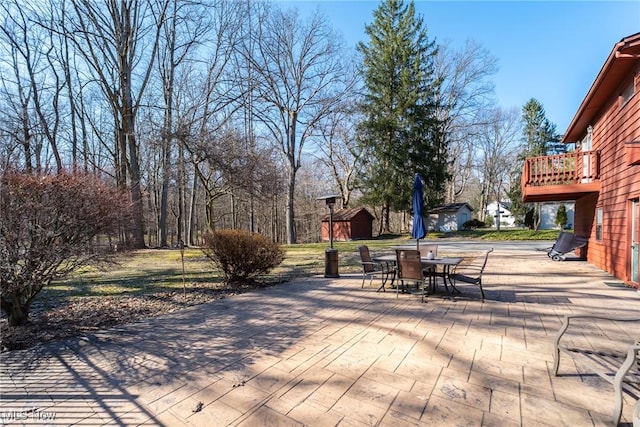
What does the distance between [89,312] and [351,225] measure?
2165cm

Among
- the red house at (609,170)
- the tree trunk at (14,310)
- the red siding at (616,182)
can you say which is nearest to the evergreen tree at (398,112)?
the red house at (609,170)

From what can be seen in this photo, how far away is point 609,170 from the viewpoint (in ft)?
26.6

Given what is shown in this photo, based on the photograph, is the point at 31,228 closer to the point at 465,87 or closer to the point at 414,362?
the point at 414,362

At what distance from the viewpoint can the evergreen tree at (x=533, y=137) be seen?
29.9 meters

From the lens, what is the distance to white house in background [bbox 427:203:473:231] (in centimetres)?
2861

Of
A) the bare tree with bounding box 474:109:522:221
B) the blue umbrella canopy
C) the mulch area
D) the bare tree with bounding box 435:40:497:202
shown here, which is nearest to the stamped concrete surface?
the mulch area

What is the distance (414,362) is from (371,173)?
24088mm

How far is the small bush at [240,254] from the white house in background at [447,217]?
2324 cm

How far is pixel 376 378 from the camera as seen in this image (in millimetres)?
2826

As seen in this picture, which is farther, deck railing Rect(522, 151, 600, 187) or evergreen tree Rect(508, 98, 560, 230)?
evergreen tree Rect(508, 98, 560, 230)

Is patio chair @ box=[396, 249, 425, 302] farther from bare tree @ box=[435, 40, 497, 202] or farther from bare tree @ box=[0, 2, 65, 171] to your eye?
bare tree @ box=[435, 40, 497, 202]

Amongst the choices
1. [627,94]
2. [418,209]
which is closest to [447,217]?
[627,94]

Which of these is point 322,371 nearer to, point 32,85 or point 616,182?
point 616,182

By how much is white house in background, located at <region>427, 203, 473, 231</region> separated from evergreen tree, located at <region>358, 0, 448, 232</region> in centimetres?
288
